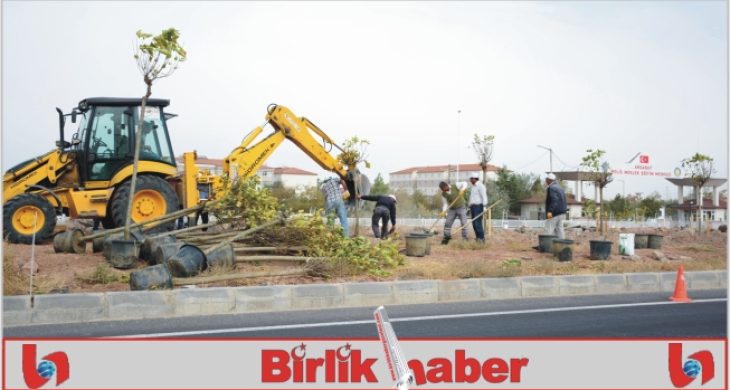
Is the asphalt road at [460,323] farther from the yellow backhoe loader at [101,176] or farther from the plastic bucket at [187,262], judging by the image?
the yellow backhoe loader at [101,176]

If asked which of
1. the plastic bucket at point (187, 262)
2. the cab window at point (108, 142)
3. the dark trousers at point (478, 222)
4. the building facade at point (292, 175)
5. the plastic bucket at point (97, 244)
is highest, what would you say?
the building facade at point (292, 175)

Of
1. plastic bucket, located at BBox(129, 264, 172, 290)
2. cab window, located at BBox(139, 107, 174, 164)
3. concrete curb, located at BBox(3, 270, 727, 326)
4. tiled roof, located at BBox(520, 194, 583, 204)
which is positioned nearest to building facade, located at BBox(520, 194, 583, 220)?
tiled roof, located at BBox(520, 194, 583, 204)

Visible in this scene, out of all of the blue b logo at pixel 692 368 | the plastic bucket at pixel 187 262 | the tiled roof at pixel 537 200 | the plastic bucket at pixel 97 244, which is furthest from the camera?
the tiled roof at pixel 537 200

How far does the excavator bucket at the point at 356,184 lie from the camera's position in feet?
55.2

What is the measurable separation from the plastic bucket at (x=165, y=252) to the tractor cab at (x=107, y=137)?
4.44 metres

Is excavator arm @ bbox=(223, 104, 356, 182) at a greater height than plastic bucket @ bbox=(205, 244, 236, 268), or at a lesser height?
greater

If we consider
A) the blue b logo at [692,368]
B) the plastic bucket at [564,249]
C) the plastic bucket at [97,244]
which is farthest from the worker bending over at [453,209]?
the blue b logo at [692,368]

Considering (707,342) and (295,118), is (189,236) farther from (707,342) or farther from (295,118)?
(707,342)

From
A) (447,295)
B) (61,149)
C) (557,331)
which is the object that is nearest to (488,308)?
(447,295)

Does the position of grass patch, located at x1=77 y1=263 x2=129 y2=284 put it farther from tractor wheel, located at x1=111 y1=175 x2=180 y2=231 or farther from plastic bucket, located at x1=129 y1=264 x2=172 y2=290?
tractor wheel, located at x1=111 y1=175 x2=180 y2=231

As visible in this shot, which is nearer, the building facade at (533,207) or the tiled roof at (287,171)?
the building facade at (533,207)

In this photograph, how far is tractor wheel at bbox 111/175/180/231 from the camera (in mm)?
13703

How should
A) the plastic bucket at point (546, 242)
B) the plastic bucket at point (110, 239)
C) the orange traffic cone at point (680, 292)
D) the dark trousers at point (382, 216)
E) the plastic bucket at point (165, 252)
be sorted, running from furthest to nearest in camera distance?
the dark trousers at point (382, 216)
the plastic bucket at point (546, 242)
the plastic bucket at point (110, 239)
the orange traffic cone at point (680, 292)
the plastic bucket at point (165, 252)

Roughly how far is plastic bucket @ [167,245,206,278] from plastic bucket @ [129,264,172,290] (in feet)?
1.80
